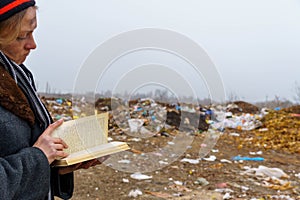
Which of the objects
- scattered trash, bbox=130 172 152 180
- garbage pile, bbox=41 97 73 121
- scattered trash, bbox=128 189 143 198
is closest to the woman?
scattered trash, bbox=128 189 143 198

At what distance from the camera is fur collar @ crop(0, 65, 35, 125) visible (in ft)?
3.35

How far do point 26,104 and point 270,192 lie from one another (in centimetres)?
326

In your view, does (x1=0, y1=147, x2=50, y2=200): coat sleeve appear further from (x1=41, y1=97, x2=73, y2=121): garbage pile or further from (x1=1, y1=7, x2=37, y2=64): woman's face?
(x1=41, y1=97, x2=73, y2=121): garbage pile

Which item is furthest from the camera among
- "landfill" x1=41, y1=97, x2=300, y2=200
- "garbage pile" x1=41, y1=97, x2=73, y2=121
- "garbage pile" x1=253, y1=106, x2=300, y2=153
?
"garbage pile" x1=41, y1=97, x2=73, y2=121

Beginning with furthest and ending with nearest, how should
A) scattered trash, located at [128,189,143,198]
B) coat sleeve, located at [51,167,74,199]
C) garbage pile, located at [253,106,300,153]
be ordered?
garbage pile, located at [253,106,300,153], scattered trash, located at [128,189,143,198], coat sleeve, located at [51,167,74,199]

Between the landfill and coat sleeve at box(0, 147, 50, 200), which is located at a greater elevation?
coat sleeve at box(0, 147, 50, 200)

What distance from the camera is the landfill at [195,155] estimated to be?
12.2ft

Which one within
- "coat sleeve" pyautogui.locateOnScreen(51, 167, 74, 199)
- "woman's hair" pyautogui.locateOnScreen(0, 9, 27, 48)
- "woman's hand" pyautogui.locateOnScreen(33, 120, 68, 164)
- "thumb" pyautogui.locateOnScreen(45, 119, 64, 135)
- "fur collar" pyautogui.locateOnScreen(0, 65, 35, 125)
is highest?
"woman's hair" pyautogui.locateOnScreen(0, 9, 27, 48)

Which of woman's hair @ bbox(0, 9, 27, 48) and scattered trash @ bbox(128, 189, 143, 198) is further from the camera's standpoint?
scattered trash @ bbox(128, 189, 143, 198)

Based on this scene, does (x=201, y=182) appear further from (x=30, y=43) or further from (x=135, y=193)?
(x=30, y=43)

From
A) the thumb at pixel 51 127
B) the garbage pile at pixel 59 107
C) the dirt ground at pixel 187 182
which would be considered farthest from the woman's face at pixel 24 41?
the garbage pile at pixel 59 107

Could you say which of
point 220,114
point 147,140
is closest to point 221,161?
point 147,140

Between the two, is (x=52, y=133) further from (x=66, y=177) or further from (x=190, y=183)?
(x=190, y=183)

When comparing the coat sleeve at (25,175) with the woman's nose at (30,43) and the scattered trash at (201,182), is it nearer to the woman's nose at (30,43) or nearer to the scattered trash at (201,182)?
the woman's nose at (30,43)
